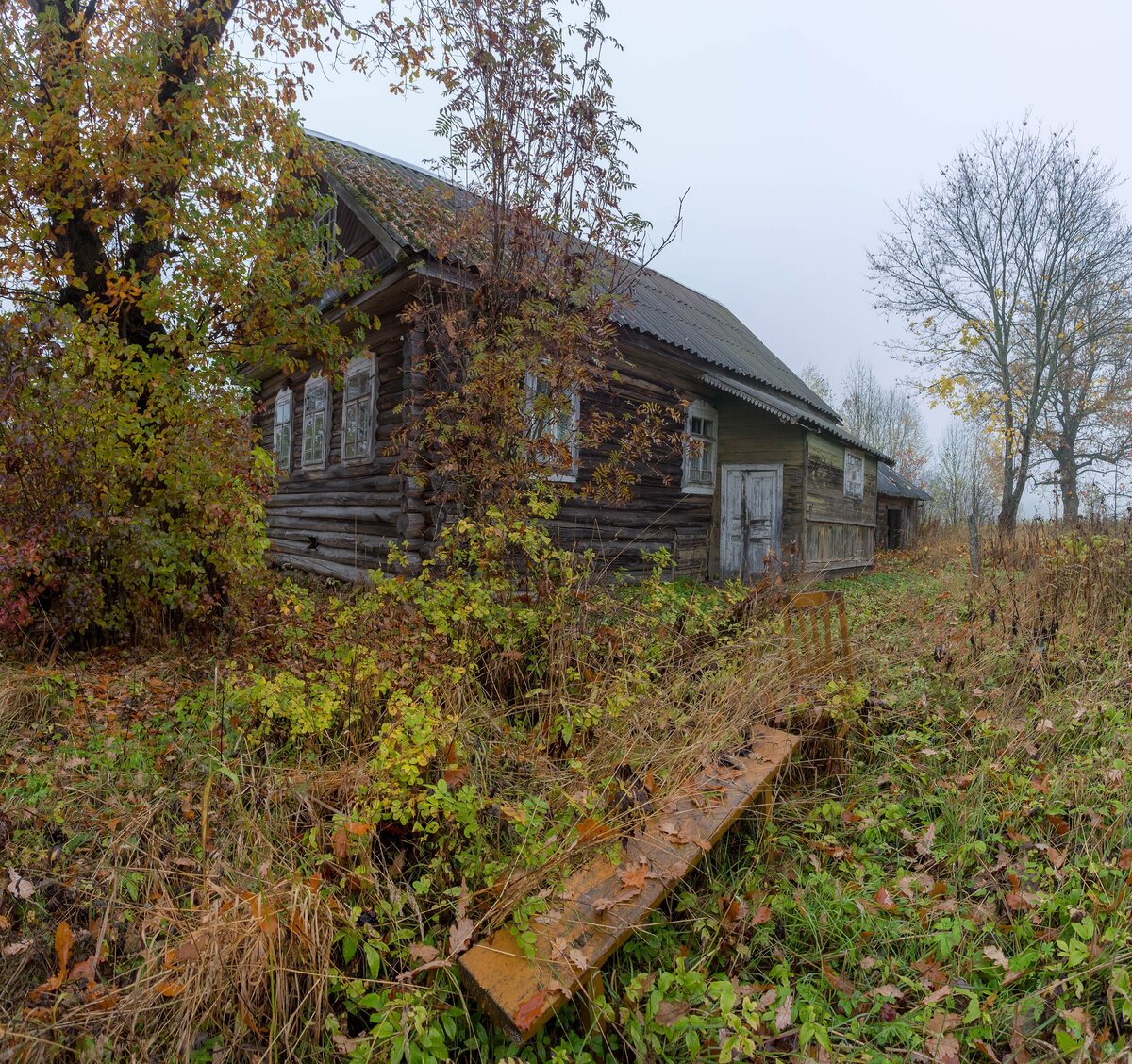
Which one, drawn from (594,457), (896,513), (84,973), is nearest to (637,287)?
(594,457)

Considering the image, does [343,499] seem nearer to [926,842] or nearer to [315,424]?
[315,424]

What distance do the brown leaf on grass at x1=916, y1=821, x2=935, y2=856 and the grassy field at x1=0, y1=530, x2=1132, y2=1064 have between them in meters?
0.01

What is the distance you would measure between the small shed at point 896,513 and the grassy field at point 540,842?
22307mm

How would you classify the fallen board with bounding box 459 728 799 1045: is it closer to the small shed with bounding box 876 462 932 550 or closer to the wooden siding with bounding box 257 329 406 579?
the wooden siding with bounding box 257 329 406 579

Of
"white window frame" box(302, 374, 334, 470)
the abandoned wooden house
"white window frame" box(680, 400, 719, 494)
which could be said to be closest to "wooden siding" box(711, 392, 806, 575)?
the abandoned wooden house

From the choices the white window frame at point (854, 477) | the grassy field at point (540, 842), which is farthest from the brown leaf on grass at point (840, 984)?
the white window frame at point (854, 477)

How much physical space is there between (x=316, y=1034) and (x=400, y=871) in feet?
1.87

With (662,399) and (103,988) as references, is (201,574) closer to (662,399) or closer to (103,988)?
(103,988)

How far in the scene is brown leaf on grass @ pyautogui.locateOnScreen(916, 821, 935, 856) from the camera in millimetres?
2807

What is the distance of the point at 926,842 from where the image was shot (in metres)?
2.84

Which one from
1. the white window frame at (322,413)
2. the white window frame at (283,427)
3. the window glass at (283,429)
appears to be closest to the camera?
the white window frame at (322,413)

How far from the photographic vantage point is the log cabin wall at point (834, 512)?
39.8 feet

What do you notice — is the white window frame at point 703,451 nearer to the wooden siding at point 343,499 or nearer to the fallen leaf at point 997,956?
the wooden siding at point 343,499

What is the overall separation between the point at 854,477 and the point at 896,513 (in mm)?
13878
